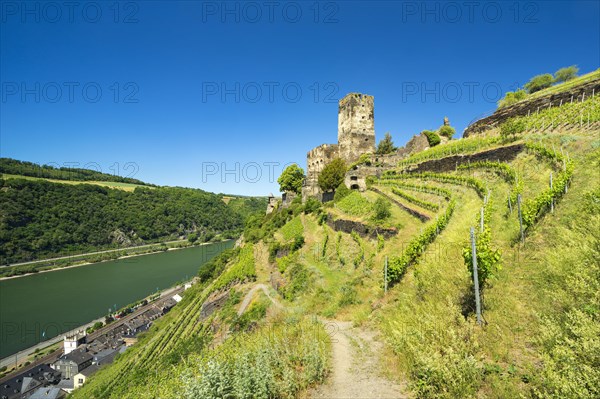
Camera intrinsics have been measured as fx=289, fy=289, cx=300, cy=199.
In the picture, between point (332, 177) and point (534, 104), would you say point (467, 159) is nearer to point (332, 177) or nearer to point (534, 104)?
point (534, 104)

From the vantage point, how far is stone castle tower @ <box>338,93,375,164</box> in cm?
4312

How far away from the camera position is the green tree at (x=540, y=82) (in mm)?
42781

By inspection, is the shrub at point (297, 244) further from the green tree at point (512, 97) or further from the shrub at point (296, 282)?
the green tree at point (512, 97)

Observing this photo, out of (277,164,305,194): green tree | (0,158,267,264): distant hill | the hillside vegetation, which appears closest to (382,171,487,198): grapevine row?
the hillside vegetation

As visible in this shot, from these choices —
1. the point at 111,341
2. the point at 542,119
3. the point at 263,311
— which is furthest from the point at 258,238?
the point at 542,119

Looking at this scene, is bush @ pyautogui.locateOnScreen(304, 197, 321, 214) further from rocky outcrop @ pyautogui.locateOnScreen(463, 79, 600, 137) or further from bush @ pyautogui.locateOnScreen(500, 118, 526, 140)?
rocky outcrop @ pyautogui.locateOnScreen(463, 79, 600, 137)

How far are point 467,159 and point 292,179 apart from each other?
31188 mm

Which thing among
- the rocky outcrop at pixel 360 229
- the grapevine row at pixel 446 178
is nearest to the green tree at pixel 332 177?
the grapevine row at pixel 446 178

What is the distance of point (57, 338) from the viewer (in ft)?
148

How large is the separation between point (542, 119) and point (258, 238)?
3319cm

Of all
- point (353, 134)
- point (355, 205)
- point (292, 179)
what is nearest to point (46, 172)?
point (292, 179)

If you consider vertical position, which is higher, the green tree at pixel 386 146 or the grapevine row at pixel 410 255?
the green tree at pixel 386 146

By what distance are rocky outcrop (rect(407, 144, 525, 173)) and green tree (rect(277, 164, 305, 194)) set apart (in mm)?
22455

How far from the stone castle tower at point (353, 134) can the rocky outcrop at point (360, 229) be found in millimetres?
17129
